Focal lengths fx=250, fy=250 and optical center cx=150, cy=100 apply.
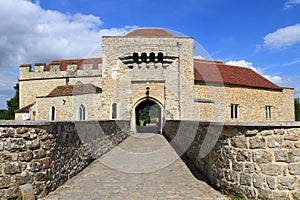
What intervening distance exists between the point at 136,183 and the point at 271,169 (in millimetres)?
2589

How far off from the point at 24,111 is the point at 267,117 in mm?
24625

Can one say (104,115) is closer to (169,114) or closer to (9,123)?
(169,114)

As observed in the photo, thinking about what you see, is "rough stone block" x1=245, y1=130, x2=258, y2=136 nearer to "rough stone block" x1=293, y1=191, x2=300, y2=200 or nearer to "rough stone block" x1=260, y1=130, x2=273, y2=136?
"rough stone block" x1=260, y1=130, x2=273, y2=136

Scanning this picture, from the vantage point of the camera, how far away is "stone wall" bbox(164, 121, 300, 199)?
354 cm

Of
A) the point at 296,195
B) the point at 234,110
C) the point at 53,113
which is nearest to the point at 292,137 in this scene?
the point at 296,195

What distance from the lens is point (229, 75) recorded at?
78.8 ft

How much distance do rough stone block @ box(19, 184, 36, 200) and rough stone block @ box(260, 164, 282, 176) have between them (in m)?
3.45

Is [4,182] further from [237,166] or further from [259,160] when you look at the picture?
[259,160]

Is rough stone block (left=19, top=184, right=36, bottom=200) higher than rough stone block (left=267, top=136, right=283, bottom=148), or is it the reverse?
rough stone block (left=267, top=136, right=283, bottom=148)

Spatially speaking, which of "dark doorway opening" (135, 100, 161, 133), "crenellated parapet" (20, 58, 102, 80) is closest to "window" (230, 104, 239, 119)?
"dark doorway opening" (135, 100, 161, 133)

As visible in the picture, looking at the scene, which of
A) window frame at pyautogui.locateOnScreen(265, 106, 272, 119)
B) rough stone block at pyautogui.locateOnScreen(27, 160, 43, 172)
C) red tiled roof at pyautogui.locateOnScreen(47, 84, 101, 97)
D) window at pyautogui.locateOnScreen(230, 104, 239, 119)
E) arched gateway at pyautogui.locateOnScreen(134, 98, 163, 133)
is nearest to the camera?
rough stone block at pyautogui.locateOnScreen(27, 160, 43, 172)

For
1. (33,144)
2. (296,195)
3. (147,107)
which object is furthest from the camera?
(147,107)

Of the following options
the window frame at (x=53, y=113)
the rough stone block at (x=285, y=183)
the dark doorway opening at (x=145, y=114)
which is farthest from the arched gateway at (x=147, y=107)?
the rough stone block at (x=285, y=183)

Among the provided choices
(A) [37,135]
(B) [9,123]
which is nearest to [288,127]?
(A) [37,135]
